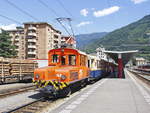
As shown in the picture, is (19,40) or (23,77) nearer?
(23,77)

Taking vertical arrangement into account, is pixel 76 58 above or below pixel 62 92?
above

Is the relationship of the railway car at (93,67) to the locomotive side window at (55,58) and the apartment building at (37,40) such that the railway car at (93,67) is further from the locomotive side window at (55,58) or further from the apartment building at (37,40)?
the apartment building at (37,40)

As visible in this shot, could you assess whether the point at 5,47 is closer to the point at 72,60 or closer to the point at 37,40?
the point at 37,40

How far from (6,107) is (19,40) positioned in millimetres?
74654

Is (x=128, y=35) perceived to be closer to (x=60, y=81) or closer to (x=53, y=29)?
(x=53, y=29)

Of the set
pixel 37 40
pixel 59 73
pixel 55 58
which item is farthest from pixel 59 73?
pixel 37 40

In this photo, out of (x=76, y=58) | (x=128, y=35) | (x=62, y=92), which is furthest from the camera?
(x=128, y=35)

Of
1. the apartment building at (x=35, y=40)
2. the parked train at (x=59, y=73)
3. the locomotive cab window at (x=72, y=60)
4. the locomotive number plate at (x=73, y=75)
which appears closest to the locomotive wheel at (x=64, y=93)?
the parked train at (x=59, y=73)

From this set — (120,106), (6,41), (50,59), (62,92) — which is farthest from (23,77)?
(6,41)

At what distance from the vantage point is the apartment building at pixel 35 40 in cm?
7662

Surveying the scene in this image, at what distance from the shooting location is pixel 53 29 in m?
86.5

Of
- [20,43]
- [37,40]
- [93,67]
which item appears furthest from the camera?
[20,43]

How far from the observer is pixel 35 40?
7725 cm

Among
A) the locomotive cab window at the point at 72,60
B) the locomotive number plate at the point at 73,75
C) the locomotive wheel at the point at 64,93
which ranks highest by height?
the locomotive cab window at the point at 72,60
